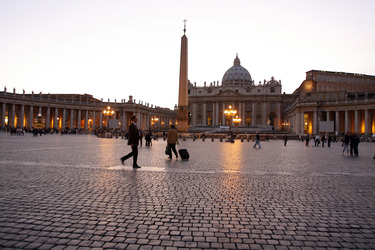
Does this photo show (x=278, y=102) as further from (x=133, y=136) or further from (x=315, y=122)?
(x=133, y=136)

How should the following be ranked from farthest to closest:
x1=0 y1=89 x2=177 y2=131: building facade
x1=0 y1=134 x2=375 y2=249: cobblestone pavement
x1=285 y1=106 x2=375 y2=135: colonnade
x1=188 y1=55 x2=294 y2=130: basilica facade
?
x1=188 y1=55 x2=294 y2=130: basilica facade, x1=0 y1=89 x2=177 y2=131: building facade, x1=285 y1=106 x2=375 y2=135: colonnade, x1=0 y1=134 x2=375 y2=249: cobblestone pavement

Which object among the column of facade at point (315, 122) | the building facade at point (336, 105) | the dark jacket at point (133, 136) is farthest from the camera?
the column of facade at point (315, 122)

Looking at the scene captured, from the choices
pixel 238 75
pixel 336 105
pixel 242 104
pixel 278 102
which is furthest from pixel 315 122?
pixel 238 75

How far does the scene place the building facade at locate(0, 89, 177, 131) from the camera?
196ft

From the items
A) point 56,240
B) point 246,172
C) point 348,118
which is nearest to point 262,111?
point 348,118

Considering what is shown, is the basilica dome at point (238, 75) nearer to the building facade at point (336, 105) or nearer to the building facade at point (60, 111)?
the building facade at point (336, 105)

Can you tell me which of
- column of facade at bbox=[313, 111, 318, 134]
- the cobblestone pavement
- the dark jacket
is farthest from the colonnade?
the cobblestone pavement

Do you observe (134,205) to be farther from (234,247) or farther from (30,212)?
(234,247)

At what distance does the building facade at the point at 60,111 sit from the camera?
5960 centimetres

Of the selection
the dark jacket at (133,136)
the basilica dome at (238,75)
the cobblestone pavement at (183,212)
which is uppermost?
the basilica dome at (238,75)

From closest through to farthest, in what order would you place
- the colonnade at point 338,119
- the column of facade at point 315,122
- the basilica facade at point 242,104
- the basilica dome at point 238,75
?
the colonnade at point 338,119
the column of facade at point 315,122
the basilica facade at point 242,104
the basilica dome at point 238,75

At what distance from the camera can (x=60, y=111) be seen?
252ft

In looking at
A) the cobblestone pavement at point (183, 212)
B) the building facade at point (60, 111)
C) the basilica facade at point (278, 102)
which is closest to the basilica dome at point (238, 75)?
the basilica facade at point (278, 102)

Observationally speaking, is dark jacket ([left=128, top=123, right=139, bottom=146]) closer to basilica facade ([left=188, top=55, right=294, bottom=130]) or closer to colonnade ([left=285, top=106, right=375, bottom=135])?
colonnade ([left=285, top=106, right=375, bottom=135])
